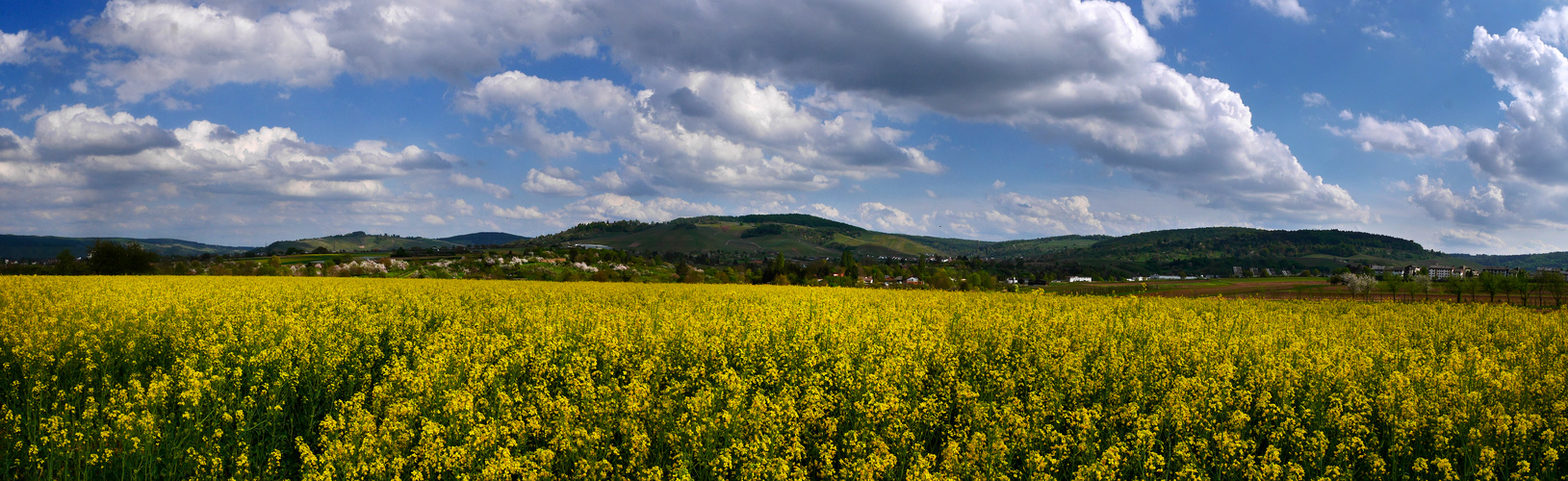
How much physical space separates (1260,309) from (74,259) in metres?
105

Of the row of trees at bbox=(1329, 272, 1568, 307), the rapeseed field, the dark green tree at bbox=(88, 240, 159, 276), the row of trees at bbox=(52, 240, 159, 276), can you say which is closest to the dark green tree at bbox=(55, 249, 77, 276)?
the row of trees at bbox=(52, 240, 159, 276)

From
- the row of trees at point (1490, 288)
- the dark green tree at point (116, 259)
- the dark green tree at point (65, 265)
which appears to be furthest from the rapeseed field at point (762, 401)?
the dark green tree at point (116, 259)

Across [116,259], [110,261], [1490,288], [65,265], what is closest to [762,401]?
[1490,288]

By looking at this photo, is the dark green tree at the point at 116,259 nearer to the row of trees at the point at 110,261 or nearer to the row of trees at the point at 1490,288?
the row of trees at the point at 110,261

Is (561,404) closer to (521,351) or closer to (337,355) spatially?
(521,351)

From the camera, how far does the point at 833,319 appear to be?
14906 millimetres

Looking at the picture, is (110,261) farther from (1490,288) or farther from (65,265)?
(1490,288)

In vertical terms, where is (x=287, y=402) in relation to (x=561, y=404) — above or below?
below

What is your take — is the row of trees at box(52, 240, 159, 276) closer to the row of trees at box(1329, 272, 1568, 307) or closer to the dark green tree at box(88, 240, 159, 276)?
the dark green tree at box(88, 240, 159, 276)

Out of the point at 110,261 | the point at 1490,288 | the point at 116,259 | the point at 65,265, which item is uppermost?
the point at 1490,288

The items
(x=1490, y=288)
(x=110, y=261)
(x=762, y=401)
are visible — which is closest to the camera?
(x=762, y=401)

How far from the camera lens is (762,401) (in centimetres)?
727

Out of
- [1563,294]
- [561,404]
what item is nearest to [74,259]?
[561,404]

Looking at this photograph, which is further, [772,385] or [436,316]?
[436,316]
